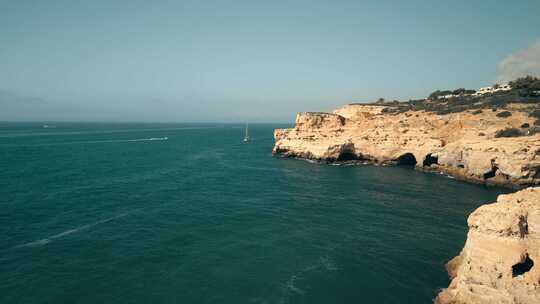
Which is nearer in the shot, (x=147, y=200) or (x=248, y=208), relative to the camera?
(x=248, y=208)

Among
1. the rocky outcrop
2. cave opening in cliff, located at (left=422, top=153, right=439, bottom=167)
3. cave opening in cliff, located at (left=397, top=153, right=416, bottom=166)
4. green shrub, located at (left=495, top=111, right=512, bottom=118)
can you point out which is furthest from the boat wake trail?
green shrub, located at (left=495, top=111, right=512, bottom=118)

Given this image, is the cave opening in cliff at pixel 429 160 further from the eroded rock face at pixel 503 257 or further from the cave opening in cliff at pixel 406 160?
the eroded rock face at pixel 503 257

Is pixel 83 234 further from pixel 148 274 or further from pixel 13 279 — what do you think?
pixel 148 274

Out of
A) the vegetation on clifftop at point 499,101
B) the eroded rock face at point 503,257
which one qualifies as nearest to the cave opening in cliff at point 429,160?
the vegetation on clifftop at point 499,101

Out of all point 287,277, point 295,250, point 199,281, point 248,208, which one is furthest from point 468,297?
point 248,208

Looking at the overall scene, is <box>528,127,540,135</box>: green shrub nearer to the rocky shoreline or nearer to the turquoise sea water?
the rocky shoreline

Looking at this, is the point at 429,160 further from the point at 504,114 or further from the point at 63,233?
the point at 63,233

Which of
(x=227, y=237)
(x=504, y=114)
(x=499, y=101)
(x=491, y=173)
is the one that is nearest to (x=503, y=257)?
(x=227, y=237)
